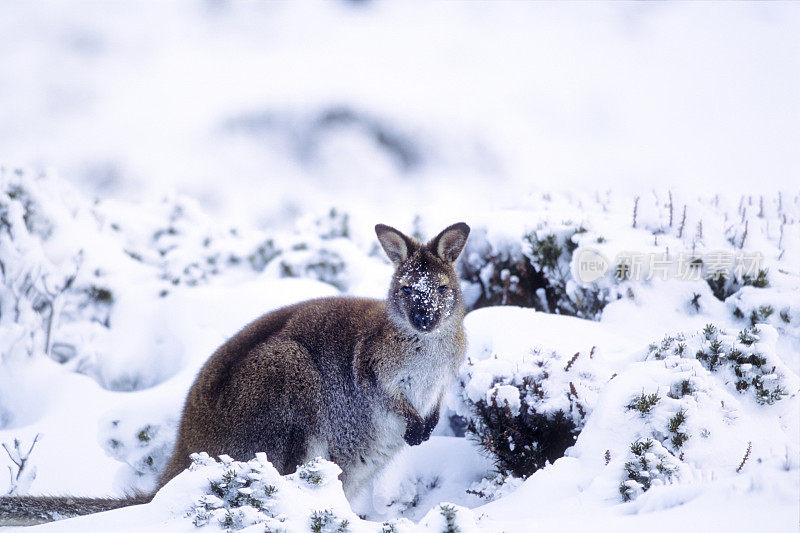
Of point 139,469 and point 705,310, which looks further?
point 705,310

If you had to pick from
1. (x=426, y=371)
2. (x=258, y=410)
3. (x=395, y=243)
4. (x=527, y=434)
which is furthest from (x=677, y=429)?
(x=258, y=410)

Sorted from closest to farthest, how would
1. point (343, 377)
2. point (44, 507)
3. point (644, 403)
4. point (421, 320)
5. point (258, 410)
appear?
1. point (44, 507)
2. point (644, 403)
3. point (258, 410)
4. point (421, 320)
5. point (343, 377)

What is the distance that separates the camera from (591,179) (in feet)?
Answer: 43.5

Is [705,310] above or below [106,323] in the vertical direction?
above

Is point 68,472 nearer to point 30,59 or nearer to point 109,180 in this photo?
point 109,180

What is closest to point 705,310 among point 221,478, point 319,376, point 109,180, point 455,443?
point 455,443

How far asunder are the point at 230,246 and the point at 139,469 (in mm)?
4692

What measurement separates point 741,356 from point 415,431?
→ 7.75 feet

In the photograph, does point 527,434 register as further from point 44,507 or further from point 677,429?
point 44,507

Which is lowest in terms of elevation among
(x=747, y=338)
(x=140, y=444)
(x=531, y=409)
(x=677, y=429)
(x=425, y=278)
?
(x=140, y=444)

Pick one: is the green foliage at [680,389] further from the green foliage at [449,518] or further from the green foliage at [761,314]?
the green foliage at [449,518]

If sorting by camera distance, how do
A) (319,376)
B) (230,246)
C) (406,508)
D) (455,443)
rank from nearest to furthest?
(319,376)
(406,508)
(455,443)
(230,246)

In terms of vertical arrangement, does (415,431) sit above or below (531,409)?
below

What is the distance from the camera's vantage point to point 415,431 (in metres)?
4.54
